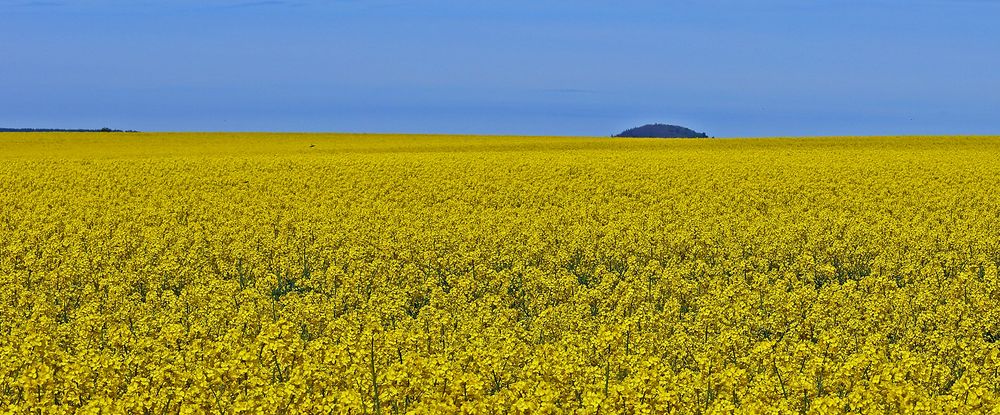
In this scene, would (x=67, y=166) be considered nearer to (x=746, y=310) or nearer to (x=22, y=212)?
(x=22, y=212)

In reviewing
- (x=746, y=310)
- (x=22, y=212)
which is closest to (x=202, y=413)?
(x=746, y=310)

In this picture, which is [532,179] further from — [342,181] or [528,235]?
[528,235]

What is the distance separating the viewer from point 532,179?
3153 cm

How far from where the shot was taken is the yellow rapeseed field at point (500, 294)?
8125 mm

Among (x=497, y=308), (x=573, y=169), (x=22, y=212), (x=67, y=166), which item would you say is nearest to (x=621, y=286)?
(x=497, y=308)

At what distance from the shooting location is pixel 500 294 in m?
13.8

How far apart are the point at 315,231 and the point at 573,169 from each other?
17.2 m

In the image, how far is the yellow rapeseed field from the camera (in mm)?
8125

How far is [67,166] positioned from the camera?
37.0 metres

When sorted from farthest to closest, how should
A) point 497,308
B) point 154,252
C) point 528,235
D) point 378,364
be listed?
point 528,235
point 154,252
point 497,308
point 378,364

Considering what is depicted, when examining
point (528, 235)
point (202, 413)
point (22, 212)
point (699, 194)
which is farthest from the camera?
point (699, 194)

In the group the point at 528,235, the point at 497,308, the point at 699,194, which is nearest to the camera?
the point at 497,308

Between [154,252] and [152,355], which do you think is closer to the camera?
[152,355]

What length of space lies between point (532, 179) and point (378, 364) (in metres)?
22.8
